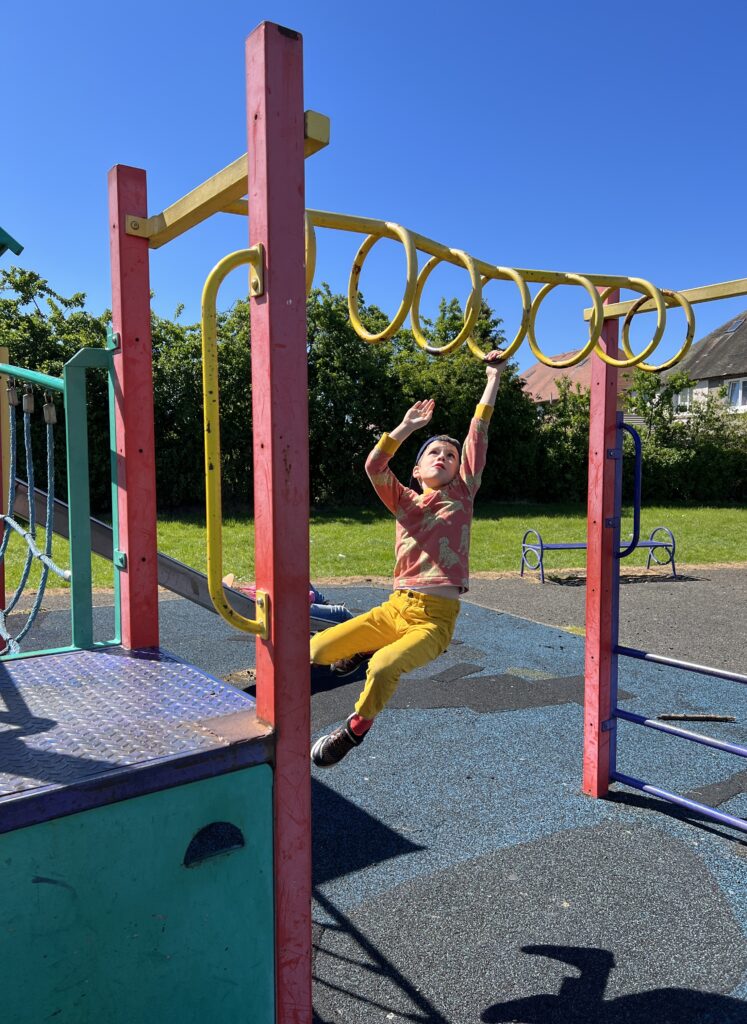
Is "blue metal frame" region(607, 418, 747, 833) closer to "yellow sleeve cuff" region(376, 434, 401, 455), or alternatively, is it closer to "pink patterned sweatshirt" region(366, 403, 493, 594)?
"pink patterned sweatshirt" region(366, 403, 493, 594)

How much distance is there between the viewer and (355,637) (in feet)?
7.82

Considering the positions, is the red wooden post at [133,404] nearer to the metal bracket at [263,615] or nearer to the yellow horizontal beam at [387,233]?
the yellow horizontal beam at [387,233]

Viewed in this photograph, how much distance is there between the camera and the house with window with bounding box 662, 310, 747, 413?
106ft

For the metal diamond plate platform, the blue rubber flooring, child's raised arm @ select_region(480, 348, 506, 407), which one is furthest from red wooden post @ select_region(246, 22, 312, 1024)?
child's raised arm @ select_region(480, 348, 506, 407)

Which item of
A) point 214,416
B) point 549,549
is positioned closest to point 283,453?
point 214,416

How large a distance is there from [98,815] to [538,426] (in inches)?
704

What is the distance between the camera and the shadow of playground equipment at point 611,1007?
222cm

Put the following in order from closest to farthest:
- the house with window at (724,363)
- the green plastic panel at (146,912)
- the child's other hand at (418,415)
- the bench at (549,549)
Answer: the green plastic panel at (146,912) → the child's other hand at (418,415) → the bench at (549,549) → the house with window at (724,363)

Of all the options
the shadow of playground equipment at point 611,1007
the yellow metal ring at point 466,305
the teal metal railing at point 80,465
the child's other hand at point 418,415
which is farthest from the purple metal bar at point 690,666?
the teal metal railing at point 80,465

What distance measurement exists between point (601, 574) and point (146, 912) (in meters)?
2.72

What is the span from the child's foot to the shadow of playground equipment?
0.89 meters

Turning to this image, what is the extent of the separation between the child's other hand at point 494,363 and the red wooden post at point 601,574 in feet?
4.11

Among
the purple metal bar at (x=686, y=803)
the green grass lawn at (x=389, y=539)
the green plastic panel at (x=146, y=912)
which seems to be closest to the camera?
the green plastic panel at (x=146, y=912)

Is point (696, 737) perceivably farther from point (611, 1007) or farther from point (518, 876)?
point (611, 1007)
